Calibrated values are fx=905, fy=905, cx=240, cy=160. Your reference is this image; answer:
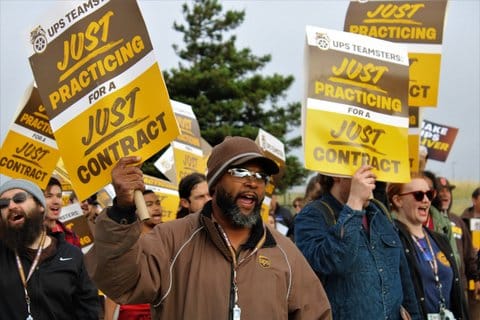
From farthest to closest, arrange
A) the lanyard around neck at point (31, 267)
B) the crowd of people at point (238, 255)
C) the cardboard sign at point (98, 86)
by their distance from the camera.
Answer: the lanyard around neck at point (31, 267), the cardboard sign at point (98, 86), the crowd of people at point (238, 255)

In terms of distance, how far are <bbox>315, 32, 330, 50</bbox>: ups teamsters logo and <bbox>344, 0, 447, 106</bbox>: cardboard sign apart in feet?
4.96

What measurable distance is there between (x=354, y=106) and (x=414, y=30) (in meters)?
1.83

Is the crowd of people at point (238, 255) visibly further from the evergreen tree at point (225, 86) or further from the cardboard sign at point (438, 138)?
the evergreen tree at point (225, 86)

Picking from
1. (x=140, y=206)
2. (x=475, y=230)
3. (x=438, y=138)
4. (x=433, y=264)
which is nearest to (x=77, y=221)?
(x=475, y=230)

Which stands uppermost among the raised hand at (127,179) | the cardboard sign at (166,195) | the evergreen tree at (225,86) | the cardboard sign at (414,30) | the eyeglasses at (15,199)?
the evergreen tree at (225,86)

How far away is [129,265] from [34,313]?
2.47m

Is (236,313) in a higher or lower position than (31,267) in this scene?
lower

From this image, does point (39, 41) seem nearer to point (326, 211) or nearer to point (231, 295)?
point (231, 295)

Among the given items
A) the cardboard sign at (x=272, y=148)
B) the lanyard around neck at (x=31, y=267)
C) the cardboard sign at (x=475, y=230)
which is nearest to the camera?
the lanyard around neck at (x=31, y=267)

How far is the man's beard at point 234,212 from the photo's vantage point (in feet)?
14.9

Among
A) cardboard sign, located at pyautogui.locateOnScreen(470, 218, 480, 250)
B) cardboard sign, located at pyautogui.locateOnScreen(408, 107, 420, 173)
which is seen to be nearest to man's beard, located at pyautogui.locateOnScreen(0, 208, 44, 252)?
cardboard sign, located at pyautogui.locateOnScreen(408, 107, 420, 173)

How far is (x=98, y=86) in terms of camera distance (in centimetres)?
465

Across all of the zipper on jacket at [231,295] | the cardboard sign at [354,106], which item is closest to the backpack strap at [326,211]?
the cardboard sign at [354,106]

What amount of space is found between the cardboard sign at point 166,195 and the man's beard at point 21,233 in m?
3.48
